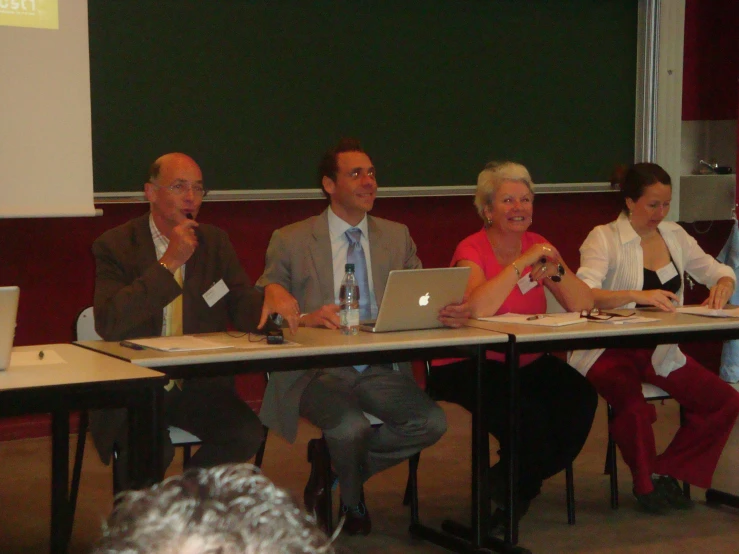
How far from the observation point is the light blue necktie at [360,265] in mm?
3340

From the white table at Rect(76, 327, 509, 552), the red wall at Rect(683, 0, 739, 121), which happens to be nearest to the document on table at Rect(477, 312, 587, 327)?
the white table at Rect(76, 327, 509, 552)

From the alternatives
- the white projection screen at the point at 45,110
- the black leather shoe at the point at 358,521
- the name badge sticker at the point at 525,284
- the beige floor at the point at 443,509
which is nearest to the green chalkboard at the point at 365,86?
the white projection screen at the point at 45,110

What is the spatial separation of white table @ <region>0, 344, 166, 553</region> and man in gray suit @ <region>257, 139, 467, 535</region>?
61 cm

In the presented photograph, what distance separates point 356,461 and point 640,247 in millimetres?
1468

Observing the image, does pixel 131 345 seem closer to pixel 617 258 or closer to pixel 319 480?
pixel 319 480

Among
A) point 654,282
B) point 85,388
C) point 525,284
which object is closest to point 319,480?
point 525,284

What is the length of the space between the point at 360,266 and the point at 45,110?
1.64m

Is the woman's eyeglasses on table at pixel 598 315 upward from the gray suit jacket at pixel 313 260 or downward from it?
downward

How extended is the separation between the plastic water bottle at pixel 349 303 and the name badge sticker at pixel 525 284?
23.7 inches

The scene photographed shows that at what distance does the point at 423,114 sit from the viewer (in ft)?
16.1

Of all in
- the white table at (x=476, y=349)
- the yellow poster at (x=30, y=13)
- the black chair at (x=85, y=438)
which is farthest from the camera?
the yellow poster at (x=30, y=13)

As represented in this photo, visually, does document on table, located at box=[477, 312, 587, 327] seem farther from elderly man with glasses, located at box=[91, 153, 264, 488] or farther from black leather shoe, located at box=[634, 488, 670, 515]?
elderly man with glasses, located at box=[91, 153, 264, 488]

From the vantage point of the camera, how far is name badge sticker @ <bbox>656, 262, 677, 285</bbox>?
3742 mm

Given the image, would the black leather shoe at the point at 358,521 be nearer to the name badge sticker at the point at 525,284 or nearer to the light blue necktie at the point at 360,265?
the light blue necktie at the point at 360,265
